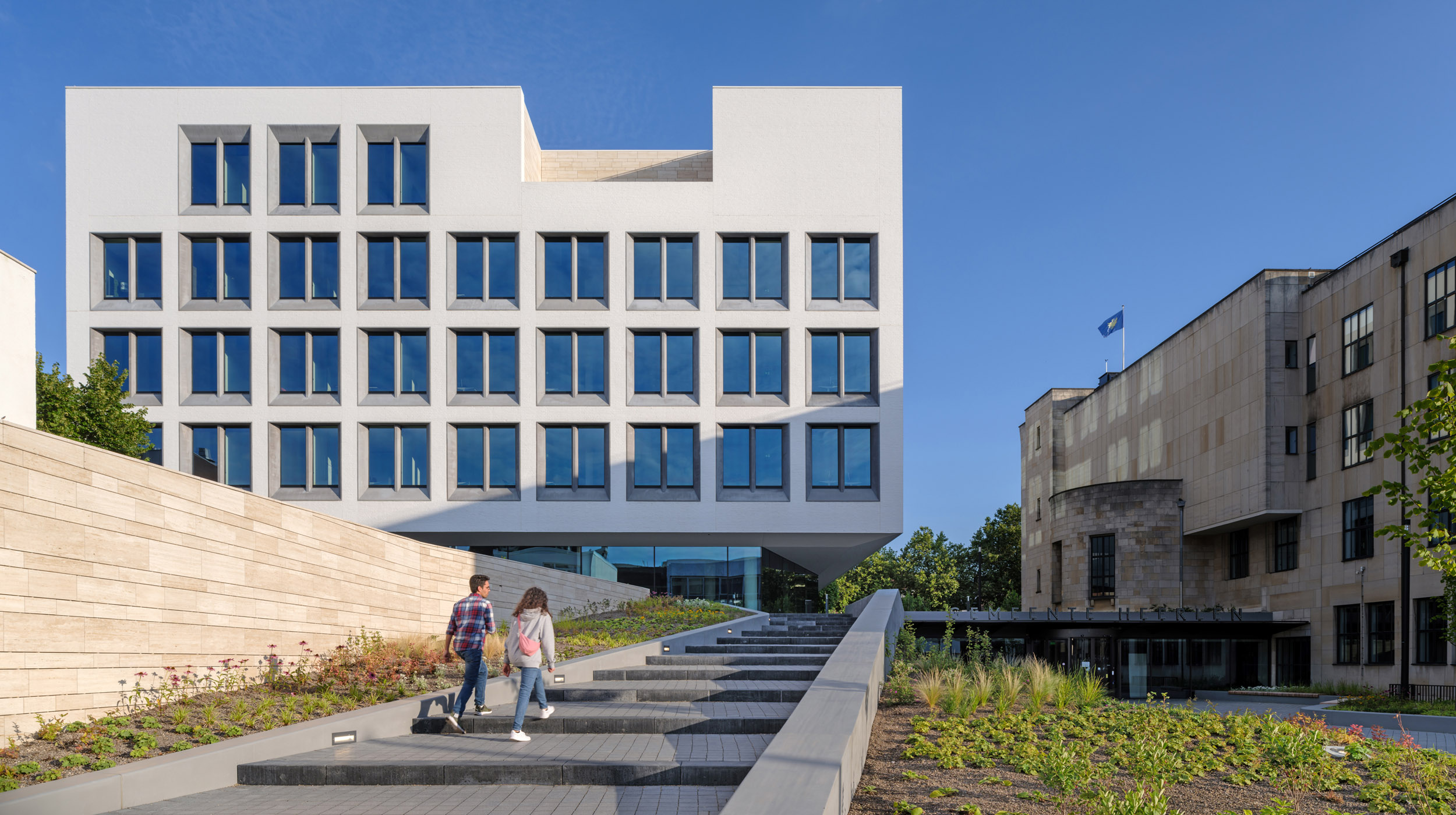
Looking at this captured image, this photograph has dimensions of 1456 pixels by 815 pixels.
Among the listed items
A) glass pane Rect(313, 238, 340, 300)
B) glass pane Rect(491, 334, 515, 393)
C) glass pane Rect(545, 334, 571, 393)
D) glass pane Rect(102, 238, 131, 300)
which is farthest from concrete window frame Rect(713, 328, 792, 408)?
glass pane Rect(102, 238, 131, 300)

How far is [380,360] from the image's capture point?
110 feet

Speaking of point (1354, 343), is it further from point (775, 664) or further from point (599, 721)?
point (599, 721)

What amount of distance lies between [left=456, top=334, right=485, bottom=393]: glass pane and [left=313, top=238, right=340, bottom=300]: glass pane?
4790 mm

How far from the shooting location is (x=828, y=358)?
3400 cm

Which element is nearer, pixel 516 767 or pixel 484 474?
pixel 516 767

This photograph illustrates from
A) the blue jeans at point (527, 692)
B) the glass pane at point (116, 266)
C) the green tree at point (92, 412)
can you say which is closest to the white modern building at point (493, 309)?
the glass pane at point (116, 266)

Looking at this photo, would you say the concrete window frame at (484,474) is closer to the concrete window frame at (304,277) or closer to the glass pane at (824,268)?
the concrete window frame at (304,277)

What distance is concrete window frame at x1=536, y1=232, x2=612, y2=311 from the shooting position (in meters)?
33.8

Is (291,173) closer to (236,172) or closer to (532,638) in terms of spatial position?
(236,172)

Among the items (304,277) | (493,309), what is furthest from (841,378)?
(304,277)

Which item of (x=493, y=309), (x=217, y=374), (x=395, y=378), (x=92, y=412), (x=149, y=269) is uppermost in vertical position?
(x=149, y=269)

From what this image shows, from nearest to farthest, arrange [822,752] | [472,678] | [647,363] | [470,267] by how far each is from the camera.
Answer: [822,752]
[472,678]
[470,267]
[647,363]

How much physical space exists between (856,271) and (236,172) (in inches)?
879

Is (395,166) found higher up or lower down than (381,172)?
higher up
